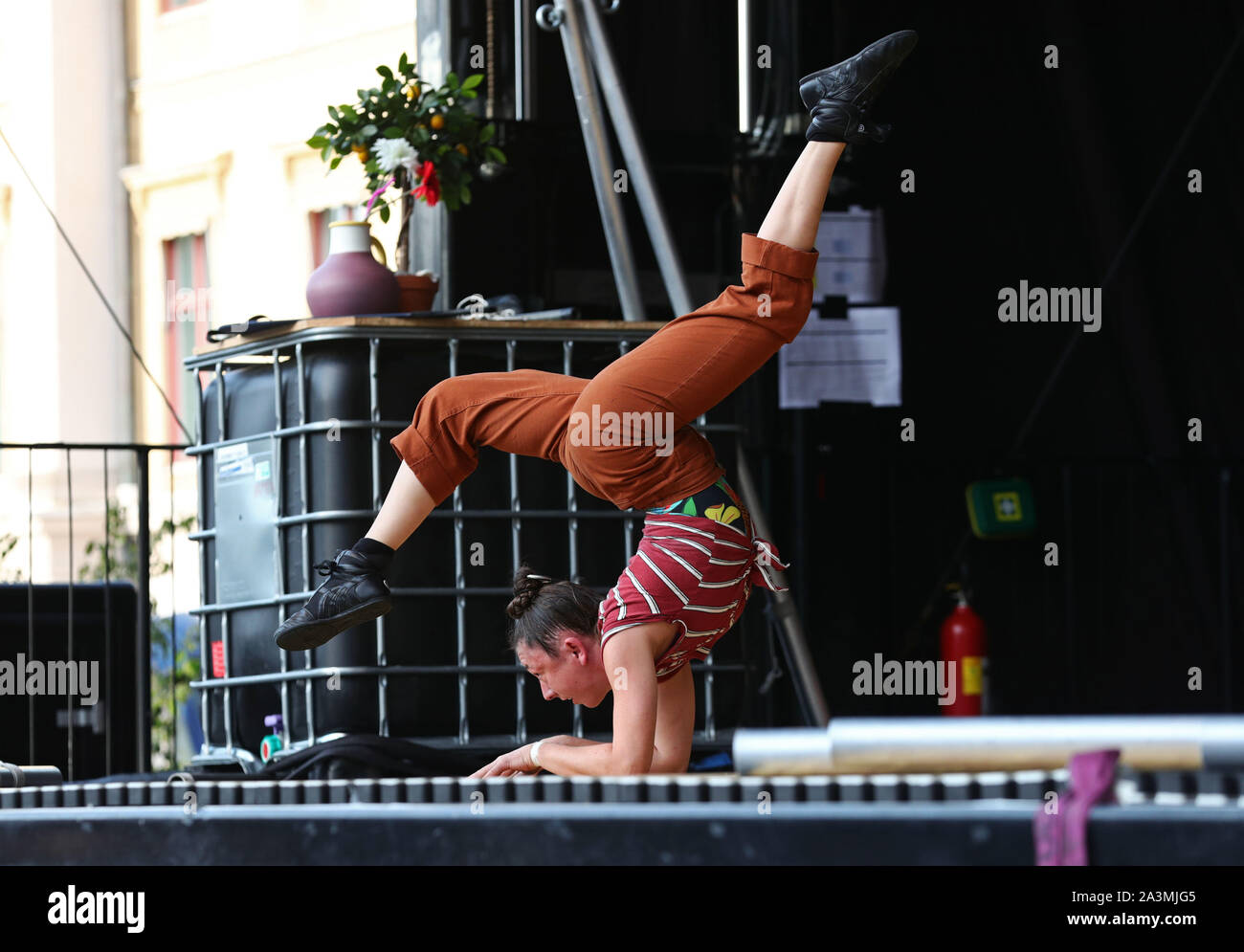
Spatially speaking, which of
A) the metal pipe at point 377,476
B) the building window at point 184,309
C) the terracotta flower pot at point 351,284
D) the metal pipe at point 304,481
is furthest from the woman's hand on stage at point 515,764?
the building window at point 184,309

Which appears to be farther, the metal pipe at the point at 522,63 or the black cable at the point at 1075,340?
the black cable at the point at 1075,340

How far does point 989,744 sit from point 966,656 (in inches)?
201

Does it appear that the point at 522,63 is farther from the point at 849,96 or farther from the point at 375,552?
the point at 849,96

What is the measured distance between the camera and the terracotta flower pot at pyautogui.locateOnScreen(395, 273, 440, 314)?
5.28 m

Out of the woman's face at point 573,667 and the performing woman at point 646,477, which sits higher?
the performing woman at point 646,477

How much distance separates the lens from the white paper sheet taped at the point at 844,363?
23.1 ft

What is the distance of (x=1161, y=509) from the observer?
727 centimetres

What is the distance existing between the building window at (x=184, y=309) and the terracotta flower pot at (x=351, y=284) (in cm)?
1553

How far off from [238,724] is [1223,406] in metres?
4.00

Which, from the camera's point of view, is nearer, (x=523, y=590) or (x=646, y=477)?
(x=646, y=477)

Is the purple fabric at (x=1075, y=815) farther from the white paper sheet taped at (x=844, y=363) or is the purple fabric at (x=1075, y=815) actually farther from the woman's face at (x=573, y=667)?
the white paper sheet taped at (x=844, y=363)

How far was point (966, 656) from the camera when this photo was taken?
6.91m

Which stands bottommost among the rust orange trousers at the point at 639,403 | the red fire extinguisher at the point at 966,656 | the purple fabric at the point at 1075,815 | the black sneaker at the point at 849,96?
the red fire extinguisher at the point at 966,656

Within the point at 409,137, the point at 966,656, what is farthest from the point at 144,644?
the point at 966,656
